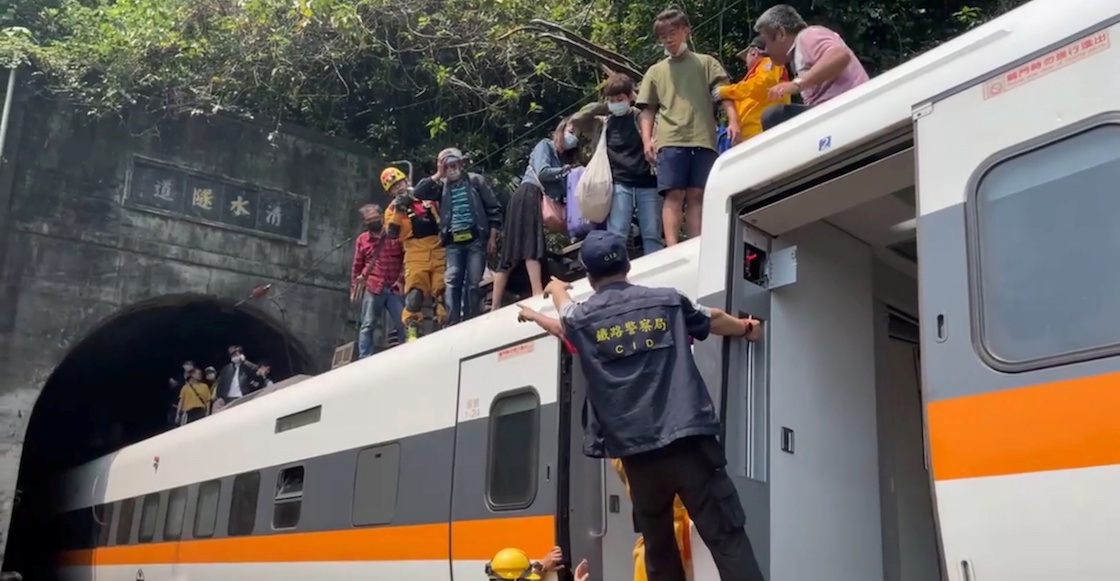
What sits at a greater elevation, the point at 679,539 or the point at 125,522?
the point at 125,522

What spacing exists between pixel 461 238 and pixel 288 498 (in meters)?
2.40

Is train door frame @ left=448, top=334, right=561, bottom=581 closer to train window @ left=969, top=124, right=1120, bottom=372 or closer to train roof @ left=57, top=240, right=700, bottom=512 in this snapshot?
train roof @ left=57, top=240, right=700, bottom=512

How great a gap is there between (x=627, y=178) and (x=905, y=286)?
2.45 m

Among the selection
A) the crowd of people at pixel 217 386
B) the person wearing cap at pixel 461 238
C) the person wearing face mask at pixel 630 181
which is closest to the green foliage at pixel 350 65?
the crowd of people at pixel 217 386

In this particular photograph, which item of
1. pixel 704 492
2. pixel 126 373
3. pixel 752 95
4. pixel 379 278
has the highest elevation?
pixel 126 373

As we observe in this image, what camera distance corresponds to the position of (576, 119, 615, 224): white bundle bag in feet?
21.3

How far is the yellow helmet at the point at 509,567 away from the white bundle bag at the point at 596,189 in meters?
2.59

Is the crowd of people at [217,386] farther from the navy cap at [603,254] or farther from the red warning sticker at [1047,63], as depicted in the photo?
the red warning sticker at [1047,63]

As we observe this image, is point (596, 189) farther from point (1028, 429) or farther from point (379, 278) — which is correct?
point (1028, 429)

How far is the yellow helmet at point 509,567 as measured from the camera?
15.0 feet

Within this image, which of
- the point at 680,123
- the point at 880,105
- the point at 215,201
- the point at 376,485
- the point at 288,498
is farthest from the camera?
the point at 215,201

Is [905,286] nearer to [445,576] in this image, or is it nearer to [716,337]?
[716,337]

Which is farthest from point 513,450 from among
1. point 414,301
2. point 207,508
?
point 207,508

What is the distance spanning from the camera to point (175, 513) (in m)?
9.94
